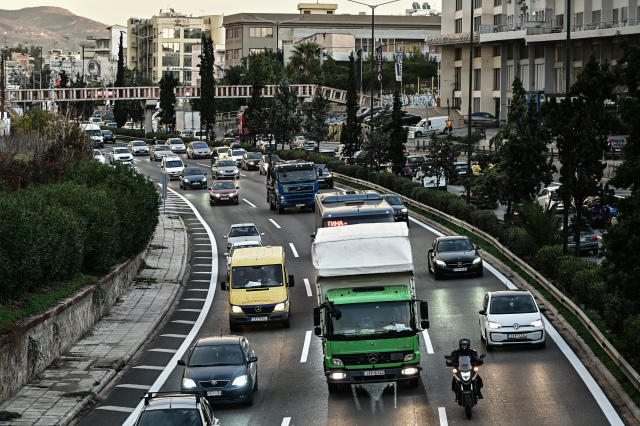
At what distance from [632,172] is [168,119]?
10773cm

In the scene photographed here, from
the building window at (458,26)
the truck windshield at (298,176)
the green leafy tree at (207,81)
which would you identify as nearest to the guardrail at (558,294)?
the truck windshield at (298,176)

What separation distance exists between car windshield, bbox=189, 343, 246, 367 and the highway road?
1016mm

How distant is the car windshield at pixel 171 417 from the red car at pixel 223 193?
147 ft

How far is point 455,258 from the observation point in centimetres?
3766

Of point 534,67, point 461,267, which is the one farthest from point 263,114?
point 461,267

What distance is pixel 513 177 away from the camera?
4394 centimetres

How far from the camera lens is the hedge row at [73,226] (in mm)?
25531

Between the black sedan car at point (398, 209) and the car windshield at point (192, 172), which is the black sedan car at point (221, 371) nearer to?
the black sedan car at point (398, 209)

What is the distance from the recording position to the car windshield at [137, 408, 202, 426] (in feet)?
56.5

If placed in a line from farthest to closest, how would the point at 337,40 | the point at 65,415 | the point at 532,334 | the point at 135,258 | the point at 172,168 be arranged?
the point at 337,40
the point at 172,168
the point at 135,258
the point at 532,334
the point at 65,415

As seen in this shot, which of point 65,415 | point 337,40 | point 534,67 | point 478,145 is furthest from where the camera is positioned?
point 337,40

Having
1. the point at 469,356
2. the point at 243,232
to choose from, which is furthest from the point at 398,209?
the point at 469,356

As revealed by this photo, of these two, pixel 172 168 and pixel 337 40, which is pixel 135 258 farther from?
pixel 337 40

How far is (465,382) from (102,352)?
11.8 metres
